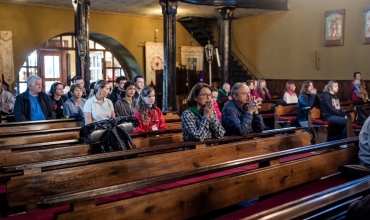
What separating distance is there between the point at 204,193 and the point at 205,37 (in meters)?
12.5

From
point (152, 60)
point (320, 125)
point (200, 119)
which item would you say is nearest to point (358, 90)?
point (320, 125)

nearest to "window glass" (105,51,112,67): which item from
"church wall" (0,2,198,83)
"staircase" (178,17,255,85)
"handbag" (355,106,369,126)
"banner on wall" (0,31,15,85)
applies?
"church wall" (0,2,198,83)

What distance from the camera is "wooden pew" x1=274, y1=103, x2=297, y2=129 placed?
8.04m

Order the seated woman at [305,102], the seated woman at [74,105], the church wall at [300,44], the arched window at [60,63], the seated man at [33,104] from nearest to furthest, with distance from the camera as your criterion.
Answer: the seated man at [33,104], the seated woman at [74,105], the seated woman at [305,102], the church wall at [300,44], the arched window at [60,63]

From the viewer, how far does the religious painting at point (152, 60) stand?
44.0 feet

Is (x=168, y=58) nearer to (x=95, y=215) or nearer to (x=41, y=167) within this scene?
(x=41, y=167)

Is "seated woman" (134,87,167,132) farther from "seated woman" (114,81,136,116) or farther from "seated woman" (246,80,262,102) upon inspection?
"seated woman" (246,80,262,102)

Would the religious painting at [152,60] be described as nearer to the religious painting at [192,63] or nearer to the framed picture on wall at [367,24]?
the religious painting at [192,63]

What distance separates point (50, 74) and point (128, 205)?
34.7 feet

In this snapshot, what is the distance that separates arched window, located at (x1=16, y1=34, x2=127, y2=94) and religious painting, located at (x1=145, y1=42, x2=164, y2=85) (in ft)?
3.97

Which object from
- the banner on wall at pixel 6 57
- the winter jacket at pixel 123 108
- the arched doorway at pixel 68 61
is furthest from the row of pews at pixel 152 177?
the arched doorway at pixel 68 61

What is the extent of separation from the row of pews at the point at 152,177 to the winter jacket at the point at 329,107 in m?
3.86

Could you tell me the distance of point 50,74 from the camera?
12.0 meters

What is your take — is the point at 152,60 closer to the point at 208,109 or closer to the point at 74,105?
the point at 74,105
